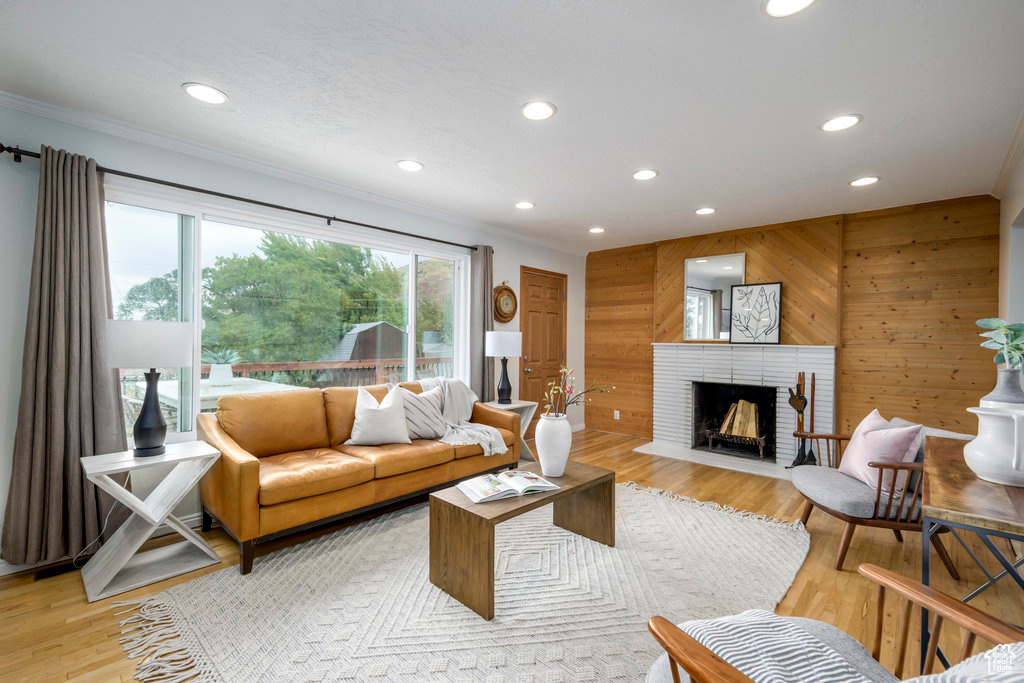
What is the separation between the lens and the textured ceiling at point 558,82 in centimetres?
169

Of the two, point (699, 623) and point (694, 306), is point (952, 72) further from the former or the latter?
point (694, 306)

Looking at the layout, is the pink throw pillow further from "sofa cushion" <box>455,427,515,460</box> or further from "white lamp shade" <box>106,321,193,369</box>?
"white lamp shade" <box>106,321,193,369</box>

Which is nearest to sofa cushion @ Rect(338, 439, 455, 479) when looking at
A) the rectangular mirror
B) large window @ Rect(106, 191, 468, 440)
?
large window @ Rect(106, 191, 468, 440)

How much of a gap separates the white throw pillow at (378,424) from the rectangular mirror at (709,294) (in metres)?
3.47

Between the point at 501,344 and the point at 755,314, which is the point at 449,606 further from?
the point at 755,314

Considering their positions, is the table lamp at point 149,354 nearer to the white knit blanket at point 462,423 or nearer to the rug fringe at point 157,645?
the rug fringe at point 157,645

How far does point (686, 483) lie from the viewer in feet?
13.2

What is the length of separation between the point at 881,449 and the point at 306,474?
10.4 feet

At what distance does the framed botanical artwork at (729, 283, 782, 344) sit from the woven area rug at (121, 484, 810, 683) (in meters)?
2.32

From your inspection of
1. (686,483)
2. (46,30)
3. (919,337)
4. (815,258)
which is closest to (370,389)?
(46,30)

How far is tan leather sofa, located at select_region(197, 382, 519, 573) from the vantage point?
242 centimetres

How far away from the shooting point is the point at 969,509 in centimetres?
130

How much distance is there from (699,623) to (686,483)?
301 centimetres

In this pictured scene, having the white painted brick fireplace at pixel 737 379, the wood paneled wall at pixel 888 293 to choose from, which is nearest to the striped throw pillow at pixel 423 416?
the white painted brick fireplace at pixel 737 379
